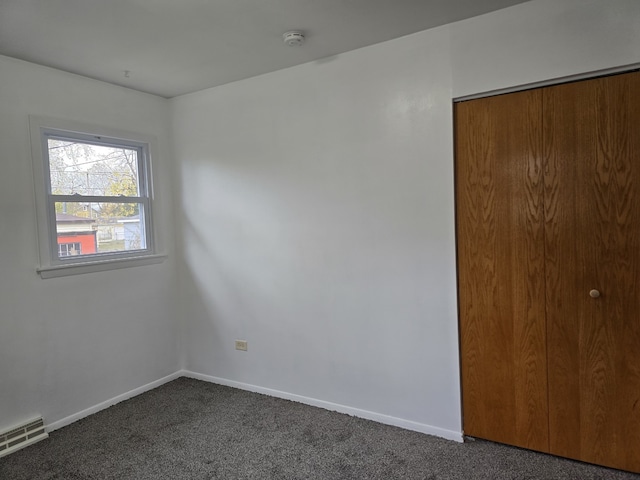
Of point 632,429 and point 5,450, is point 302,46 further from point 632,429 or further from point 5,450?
point 5,450

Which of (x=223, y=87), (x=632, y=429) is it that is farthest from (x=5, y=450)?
(x=632, y=429)

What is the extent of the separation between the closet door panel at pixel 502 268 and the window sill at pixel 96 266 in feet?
8.39

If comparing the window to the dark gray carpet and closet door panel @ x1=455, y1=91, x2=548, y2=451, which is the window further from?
closet door panel @ x1=455, y1=91, x2=548, y2=451

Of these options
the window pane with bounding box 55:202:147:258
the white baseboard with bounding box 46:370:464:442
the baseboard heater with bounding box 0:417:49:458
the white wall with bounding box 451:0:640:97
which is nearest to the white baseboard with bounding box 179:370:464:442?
the white baseboard with bounding box 46:370:464:442

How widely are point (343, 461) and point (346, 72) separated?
2466 mm

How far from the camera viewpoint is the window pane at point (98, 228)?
3.02 metres

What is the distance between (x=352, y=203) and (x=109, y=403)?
8.05 feet

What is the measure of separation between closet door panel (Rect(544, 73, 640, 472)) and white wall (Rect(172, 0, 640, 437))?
0.24 meters

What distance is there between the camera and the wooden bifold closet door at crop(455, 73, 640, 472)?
2100 millimetres

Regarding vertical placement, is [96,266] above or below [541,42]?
below

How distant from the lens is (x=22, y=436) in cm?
263

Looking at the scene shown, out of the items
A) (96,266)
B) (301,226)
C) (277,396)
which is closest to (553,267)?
(301,226)

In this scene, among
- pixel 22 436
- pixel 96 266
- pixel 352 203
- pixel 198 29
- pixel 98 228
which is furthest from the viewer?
pixel 98 228

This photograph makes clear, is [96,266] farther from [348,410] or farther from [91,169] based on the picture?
[348,410]
